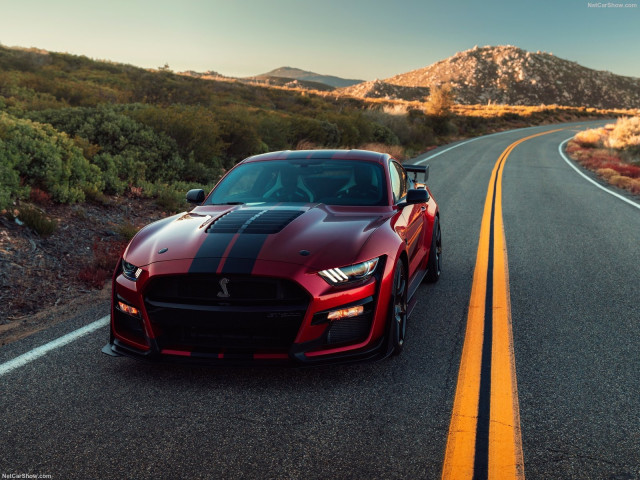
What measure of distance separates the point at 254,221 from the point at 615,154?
88.6ft

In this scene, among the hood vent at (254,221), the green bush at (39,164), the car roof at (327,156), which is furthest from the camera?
the green bush at (39,164)

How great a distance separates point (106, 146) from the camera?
36.9ft

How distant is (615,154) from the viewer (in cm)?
2627

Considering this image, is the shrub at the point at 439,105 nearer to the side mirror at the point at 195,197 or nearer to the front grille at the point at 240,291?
the side mirror at the point at 195,197

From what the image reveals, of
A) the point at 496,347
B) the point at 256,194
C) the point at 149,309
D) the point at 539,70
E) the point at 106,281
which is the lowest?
the point at 106,281

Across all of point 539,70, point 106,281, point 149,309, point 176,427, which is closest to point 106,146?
point 106,281

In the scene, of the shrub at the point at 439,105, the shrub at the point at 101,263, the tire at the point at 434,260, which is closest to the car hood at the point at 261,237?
the tire at the point at 434,260

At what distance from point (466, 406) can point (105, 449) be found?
6.79 ft

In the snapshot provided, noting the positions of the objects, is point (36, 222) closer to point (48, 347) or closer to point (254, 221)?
point (48, 347)

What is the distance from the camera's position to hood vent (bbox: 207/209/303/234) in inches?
154

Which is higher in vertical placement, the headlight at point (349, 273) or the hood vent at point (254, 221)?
the hood vent at point (254, 221)

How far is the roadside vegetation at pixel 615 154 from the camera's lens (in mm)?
17064

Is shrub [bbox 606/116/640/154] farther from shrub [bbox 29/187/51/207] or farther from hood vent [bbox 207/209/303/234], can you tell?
hood vent [bbox 207/209/303/234]

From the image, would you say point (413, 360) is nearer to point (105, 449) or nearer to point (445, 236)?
point (105, 449)
